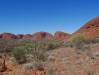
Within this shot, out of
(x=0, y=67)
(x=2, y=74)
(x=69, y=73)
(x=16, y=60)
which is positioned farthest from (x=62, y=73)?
(x=16, y=60)

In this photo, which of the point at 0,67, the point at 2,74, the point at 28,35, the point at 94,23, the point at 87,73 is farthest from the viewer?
the point at 28,35

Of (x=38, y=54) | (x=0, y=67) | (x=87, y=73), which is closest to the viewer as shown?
(x=87, y=73)

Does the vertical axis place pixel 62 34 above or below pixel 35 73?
above

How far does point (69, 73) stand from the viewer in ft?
30.5

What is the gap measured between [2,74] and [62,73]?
11.2 feet

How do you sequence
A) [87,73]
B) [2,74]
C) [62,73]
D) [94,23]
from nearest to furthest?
[87,73] < [62,73] < [2,74] < [94,23]

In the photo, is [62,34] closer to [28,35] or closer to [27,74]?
[28,35]

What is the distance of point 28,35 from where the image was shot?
140 m

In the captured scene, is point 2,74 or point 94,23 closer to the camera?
point 2,74

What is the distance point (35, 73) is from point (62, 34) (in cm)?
9424

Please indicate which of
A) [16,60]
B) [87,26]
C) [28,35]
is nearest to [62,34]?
[87,26]

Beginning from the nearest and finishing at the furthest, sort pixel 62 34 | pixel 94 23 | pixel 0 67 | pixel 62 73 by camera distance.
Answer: pixel 62 73 → pixel 0 67 → pixel 94 23 → pixel 62 34

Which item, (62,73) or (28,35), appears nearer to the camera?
(62,73)

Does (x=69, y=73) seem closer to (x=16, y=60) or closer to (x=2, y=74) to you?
(x=2, y=74)
